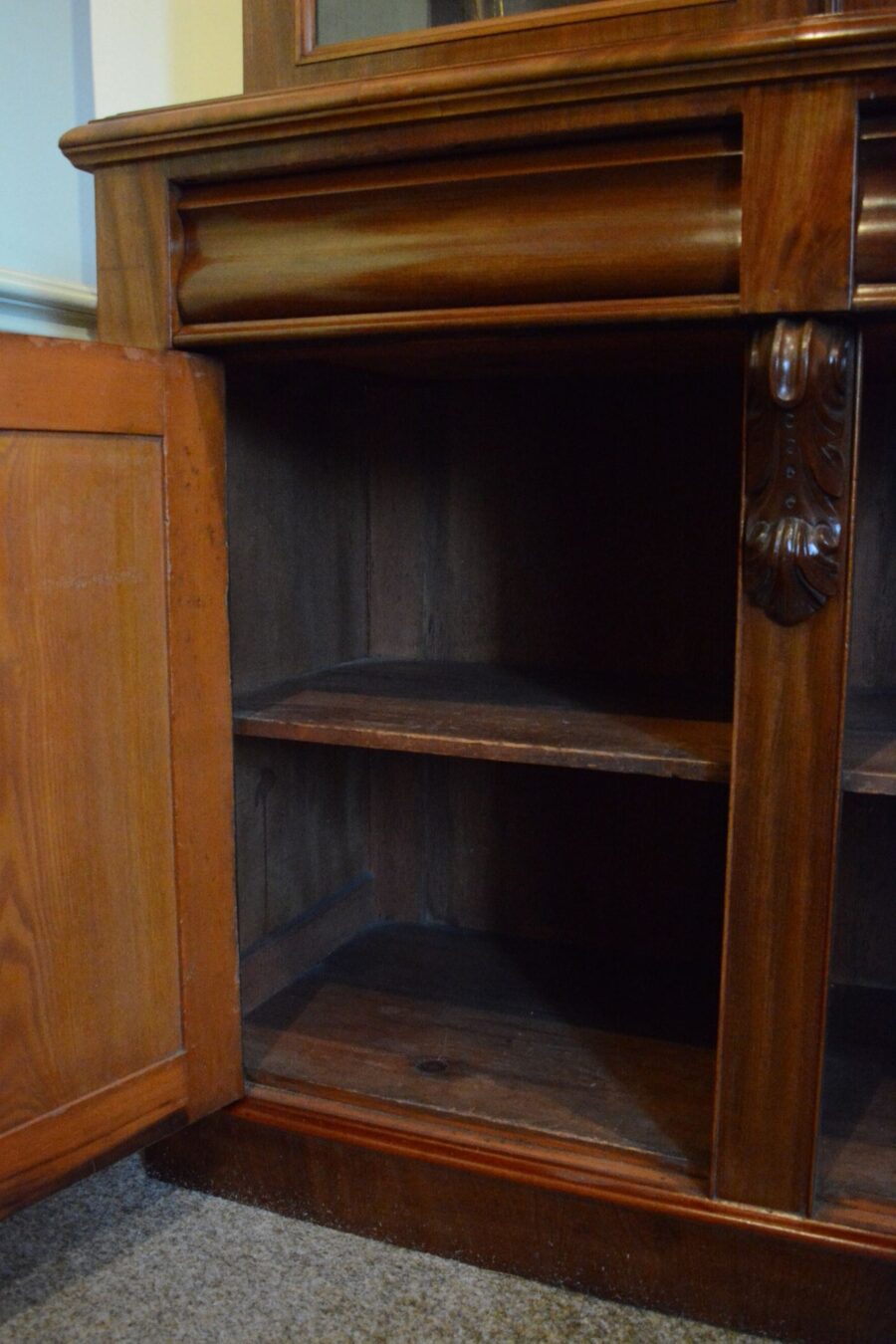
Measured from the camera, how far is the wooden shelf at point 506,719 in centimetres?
112

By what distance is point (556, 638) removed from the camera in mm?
1616

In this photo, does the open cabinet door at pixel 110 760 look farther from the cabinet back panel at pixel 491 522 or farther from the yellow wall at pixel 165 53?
the yellow wall at pixel 165 53

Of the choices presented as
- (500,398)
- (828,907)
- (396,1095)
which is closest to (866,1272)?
(828,907)

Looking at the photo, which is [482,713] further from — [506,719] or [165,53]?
[165,53]

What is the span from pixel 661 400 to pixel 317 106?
622mm

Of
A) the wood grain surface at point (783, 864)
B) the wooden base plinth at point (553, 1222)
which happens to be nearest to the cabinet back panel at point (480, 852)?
the wooden base plinth at point (553, 1222)

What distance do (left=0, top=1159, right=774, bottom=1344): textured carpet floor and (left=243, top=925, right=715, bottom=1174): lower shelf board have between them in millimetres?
148

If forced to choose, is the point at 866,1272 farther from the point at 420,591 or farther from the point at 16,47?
the point at 16,47

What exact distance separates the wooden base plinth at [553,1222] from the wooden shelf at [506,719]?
38 centimetres

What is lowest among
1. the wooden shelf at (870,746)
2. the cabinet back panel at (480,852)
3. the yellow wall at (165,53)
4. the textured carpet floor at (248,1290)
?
the textured carpet floor at (248,1290)

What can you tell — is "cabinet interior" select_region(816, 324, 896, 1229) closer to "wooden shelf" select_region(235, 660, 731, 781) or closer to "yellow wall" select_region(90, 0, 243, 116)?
"wooden shelf" select_region(235, 660, 731, 781)

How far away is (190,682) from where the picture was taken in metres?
1.18

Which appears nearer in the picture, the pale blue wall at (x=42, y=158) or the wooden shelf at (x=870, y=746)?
the wooden shelf at (x=870, y=746)

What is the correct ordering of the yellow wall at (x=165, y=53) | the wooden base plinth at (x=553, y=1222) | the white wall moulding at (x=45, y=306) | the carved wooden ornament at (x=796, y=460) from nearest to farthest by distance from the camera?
the carved wooden ornament at (x=796, y=460), the wooden base plinth at (x=553, y=1222), the white wall moulding at (x=45, y=306), the yellow wall at (x=165, y=53)
